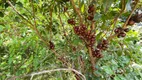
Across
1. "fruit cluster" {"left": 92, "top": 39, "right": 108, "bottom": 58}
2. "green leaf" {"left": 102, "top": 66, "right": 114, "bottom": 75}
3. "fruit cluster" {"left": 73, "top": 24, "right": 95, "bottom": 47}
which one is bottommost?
"green leaf" {"left": 102, "top": 66, "right": 114, "bottom": 75}

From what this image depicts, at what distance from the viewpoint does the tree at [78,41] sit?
0.88 meters

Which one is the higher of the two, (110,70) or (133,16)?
(133,16)

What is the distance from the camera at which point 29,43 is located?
116 centimetres

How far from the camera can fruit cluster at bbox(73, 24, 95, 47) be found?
0.88 metres

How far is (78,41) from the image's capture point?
3.07ft

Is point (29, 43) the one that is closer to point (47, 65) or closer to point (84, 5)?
A: point (47, 65)

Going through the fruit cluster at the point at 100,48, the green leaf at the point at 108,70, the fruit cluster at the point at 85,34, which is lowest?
the green leaf at the point at 108,70

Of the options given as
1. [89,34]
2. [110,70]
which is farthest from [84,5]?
[110,70]

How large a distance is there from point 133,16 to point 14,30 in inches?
28.8

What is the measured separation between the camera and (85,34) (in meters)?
0.88

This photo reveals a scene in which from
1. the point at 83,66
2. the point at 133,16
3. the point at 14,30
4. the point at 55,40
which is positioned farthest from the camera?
the point at 14,30

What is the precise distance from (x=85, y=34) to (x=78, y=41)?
0.20ft

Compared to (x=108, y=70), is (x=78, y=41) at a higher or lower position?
higher

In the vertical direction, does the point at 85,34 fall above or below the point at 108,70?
above
